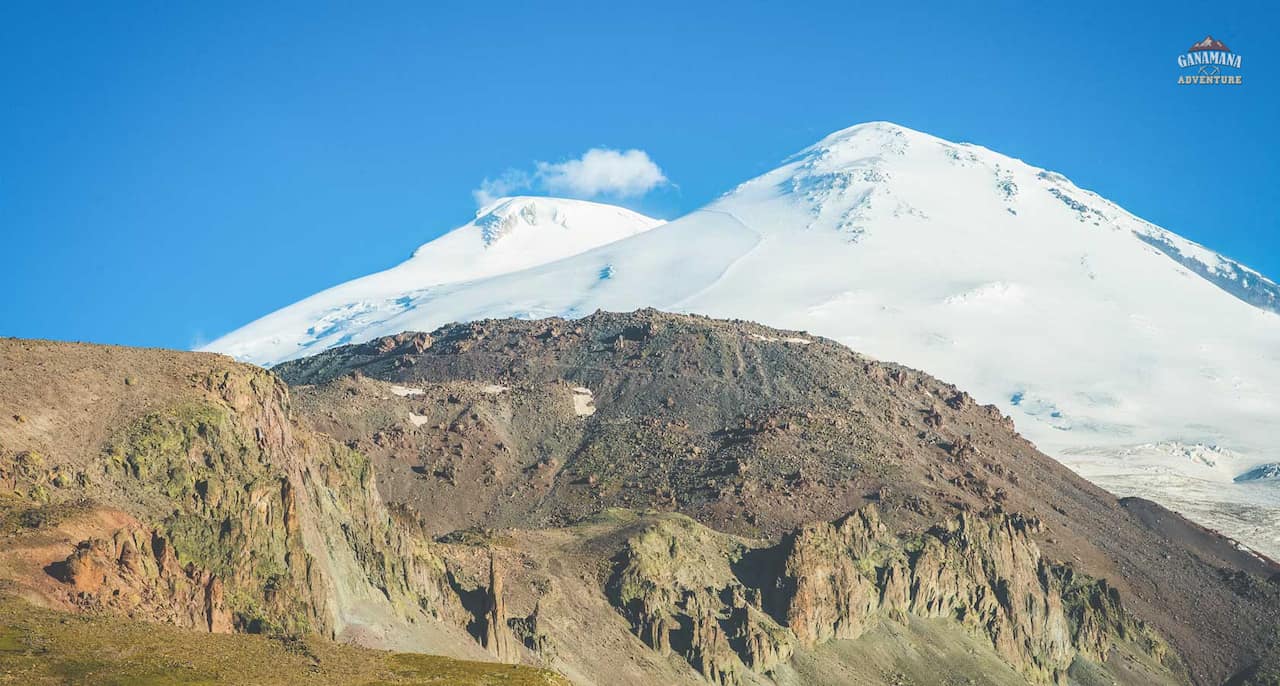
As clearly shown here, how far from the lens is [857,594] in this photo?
142000 mm

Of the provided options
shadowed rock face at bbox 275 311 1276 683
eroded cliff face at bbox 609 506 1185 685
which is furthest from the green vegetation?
shadowed rock face at bbox 275 311 1276 683

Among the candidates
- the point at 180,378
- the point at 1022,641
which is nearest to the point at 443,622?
the point at 180,378

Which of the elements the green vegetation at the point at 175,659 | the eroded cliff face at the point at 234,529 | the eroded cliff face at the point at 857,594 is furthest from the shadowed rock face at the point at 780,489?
the green vegetation at the point at 175,659

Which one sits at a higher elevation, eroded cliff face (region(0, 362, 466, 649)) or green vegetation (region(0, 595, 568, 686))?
eroded cliff face (region(0, 362, 466, 649))

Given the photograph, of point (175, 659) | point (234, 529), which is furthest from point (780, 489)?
point (175, 659)

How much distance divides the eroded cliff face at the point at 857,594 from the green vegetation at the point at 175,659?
53.0 m

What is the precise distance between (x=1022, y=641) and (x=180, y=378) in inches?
4219

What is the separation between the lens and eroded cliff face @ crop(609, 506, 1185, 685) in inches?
4934

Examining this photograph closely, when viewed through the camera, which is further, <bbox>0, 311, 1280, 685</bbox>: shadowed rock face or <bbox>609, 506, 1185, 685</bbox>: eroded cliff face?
<bbox>609, 506, 1185, 685</bbox>: eroded cliff face

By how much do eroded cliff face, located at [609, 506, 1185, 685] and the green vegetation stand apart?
5298cm

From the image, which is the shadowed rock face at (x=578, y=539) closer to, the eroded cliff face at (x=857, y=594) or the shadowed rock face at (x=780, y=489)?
the eroded cliff face at (x=857, y=594)

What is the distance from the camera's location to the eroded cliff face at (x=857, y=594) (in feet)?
411

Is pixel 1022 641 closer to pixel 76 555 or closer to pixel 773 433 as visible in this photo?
pixel 773 433

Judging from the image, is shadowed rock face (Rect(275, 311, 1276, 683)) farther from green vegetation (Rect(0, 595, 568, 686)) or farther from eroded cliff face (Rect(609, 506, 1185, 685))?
green vegetation (Rect(0, 595, 568, 686))
